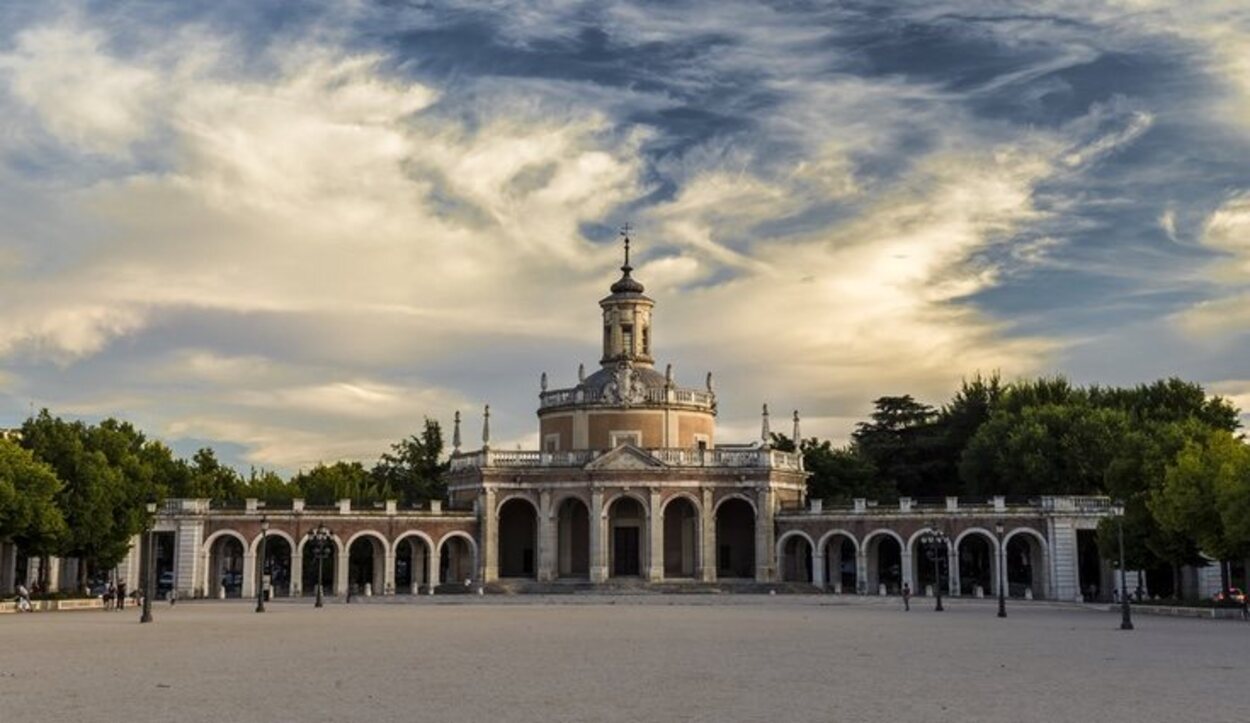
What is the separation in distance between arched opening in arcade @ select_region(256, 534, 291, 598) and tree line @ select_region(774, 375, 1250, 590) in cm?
3689

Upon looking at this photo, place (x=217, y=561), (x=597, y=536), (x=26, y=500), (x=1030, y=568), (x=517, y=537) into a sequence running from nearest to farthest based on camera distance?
1. (x=26, y=500)
2. (x=597, y=536)
3. (x=217, y=561)
4. (x=1030, y=568)
5. (x=517, y=537)

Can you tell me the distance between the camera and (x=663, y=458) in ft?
269

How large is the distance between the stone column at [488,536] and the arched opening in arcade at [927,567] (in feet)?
80.4

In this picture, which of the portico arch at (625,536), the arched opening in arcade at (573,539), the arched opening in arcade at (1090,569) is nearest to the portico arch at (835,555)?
the portico arch at (625,536)

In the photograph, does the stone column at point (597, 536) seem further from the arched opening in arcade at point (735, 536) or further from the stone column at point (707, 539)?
the arched opening in arcade at point (735, 536)

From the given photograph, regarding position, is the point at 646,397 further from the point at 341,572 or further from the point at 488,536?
the point at 341,572

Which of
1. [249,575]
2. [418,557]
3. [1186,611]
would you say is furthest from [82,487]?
[1186,611]

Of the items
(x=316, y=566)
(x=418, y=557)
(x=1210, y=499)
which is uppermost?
(x=1210, y=499)

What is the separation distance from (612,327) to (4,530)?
Result: 1746 inches

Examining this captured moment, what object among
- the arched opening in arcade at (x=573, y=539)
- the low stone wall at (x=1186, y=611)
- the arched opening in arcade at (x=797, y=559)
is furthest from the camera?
the arched opening in arcade at (x=797, y=559)

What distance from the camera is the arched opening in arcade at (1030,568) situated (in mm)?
75125

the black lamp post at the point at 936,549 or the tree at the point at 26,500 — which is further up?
the tree at the point at 26,500

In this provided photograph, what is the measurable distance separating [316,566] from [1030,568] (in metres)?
47.1

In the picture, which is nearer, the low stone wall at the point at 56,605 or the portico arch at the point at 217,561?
the low stone wall at the point at 56,605
